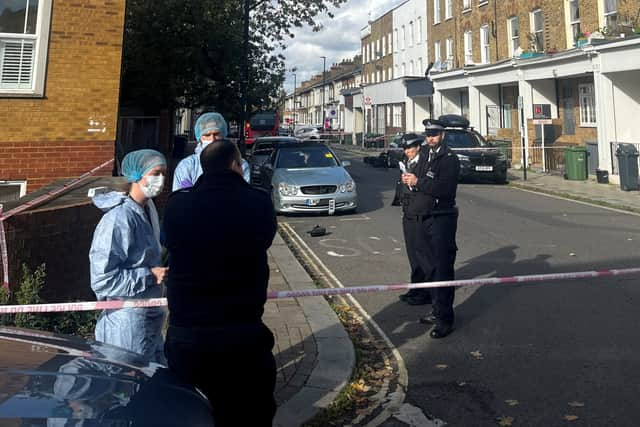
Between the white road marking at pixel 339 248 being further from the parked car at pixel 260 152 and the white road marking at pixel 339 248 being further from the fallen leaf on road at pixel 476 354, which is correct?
the parked car at pixel 260 152

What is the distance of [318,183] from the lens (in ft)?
40.7

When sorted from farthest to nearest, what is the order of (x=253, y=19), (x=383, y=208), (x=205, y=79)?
(x=253, y=19) < (x=205, y=79) < (x=383, y=208)

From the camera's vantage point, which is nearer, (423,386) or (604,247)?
(423,386)

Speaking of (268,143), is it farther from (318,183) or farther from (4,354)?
(4,354)

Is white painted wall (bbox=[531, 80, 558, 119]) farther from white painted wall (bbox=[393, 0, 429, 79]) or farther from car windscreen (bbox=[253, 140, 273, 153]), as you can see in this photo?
white painted wall (bbox=[393, 0, 429, 79])

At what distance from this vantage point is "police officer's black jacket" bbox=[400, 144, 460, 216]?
17.5 feet

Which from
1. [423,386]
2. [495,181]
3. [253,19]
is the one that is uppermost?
[253,19]

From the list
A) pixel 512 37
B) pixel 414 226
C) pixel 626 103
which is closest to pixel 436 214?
pixel 414 226

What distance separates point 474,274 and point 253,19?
682 inches

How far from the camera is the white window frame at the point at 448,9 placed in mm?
35344

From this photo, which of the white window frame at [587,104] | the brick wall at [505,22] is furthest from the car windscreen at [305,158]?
the white window frame at [587,104]

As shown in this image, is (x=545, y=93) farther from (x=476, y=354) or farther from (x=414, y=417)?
(x=414, y=417)

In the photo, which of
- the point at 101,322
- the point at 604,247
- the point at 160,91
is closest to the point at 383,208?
the point at 604,247

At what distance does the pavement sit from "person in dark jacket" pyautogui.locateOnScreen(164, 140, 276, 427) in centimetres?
127
